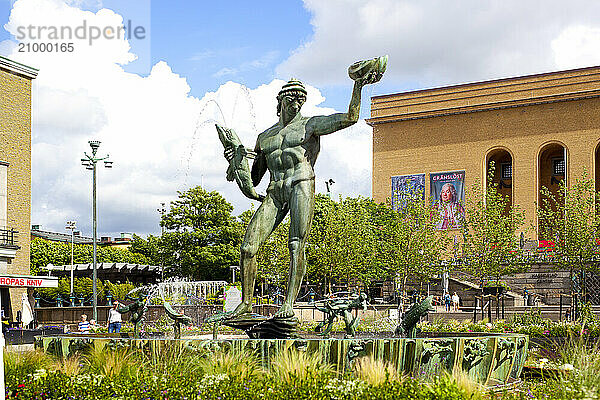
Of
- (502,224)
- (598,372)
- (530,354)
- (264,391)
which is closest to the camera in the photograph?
(264,391)

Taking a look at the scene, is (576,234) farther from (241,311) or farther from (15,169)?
(241,311)

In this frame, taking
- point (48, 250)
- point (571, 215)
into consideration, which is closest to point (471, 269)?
point (571, 215)

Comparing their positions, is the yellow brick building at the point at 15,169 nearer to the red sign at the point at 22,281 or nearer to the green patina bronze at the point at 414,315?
the red sign at the point at 22,281

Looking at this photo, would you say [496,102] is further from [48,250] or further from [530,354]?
[530,354]

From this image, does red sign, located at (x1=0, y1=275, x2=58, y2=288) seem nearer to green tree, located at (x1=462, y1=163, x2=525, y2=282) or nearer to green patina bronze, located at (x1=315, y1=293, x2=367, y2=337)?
green tree, located at (x1=462, y1=163, x2=525, y2=282)

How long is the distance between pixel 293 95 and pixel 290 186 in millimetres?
1148

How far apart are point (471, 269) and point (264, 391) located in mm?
35733

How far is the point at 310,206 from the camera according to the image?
31.8 feet

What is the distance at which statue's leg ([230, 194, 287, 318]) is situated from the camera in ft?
31.6

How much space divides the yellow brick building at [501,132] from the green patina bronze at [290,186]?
179 feet

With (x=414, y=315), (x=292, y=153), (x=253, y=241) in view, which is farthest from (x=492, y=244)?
(x=253, y=241)

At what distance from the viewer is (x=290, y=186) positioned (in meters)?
9.63

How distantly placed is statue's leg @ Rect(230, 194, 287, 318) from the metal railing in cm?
3119

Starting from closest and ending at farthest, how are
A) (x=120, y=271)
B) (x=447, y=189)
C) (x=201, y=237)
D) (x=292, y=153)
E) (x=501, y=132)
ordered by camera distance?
(x=292, y=153) → (x=201, y=237) → (x=120, y=271) → (x=501, y=132) → (x=447, y=189)
